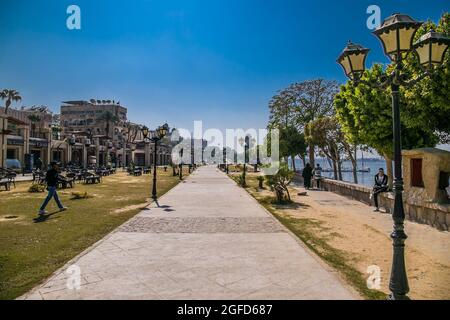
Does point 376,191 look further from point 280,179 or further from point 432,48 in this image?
point 432,48

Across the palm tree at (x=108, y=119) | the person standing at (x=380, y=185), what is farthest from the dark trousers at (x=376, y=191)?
the palm tree at (x=108, y=119)

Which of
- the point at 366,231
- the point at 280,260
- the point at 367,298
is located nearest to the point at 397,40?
the point at 367,298

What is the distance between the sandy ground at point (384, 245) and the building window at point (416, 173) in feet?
5.22

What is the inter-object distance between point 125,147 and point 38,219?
6493 centimetres

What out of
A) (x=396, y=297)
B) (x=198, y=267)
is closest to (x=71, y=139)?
(x=198, y=267)

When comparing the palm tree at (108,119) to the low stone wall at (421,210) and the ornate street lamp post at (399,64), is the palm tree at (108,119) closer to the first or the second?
the low stone wall at (421,210)

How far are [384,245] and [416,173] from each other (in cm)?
502

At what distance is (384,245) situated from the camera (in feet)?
24.2

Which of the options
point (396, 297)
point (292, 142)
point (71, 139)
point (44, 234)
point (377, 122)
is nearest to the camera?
point (396, 297)

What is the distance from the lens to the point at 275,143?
40719 millimetres

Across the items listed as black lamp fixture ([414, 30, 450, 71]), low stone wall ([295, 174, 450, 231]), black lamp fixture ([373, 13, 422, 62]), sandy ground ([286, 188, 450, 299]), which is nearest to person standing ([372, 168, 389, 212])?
low stone wall ([295, 174, 450, 231])

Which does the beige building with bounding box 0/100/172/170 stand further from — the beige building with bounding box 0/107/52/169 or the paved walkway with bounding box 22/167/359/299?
the paved walkway with bounding box 22/167/359/299
